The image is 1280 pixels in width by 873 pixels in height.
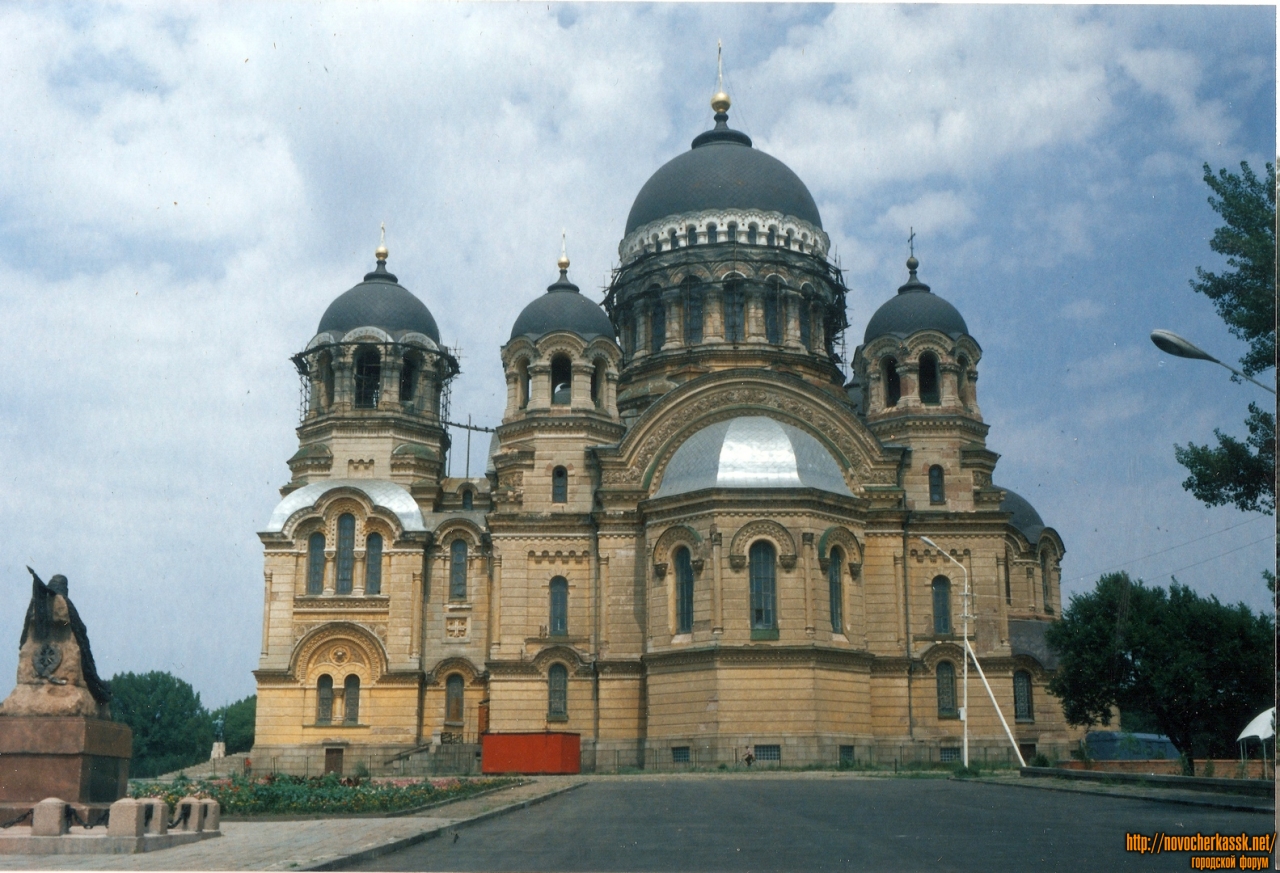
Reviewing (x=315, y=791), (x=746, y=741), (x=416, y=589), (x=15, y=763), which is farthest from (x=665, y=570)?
(x=15, y=763)

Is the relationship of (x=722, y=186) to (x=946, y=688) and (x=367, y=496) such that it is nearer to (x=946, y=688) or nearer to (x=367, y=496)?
(x=367, y=496)

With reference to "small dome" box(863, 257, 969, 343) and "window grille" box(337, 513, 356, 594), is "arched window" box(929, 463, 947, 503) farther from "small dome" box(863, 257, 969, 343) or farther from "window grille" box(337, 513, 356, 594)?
"window grille" box(337, 513, 356, 594)

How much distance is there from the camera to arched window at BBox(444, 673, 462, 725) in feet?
146

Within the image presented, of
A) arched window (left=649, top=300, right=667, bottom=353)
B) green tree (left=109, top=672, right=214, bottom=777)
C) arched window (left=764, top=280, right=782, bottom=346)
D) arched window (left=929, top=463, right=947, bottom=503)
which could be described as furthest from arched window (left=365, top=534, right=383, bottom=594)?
green tree (left=109, top=672, right=214, bottom=777)

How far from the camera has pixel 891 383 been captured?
46.5 m

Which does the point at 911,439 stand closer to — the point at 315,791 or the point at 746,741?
the point at 746,741

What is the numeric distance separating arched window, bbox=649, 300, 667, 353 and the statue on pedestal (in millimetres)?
33756

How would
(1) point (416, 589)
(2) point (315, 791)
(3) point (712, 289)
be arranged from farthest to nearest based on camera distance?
(3) point (712, 289) → (1) point (416, 589) → (2) point (315, 791)

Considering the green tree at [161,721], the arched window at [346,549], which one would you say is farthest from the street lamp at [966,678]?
the green tree at [161,721]

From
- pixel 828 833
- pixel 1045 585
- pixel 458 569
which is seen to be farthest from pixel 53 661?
pixel 1045 585

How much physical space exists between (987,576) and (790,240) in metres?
14.5

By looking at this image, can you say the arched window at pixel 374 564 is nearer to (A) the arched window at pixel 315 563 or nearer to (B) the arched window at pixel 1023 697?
(A) the arched window at pixel 315 563

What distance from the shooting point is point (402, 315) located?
49.0 m

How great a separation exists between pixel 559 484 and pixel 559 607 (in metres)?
3.95
